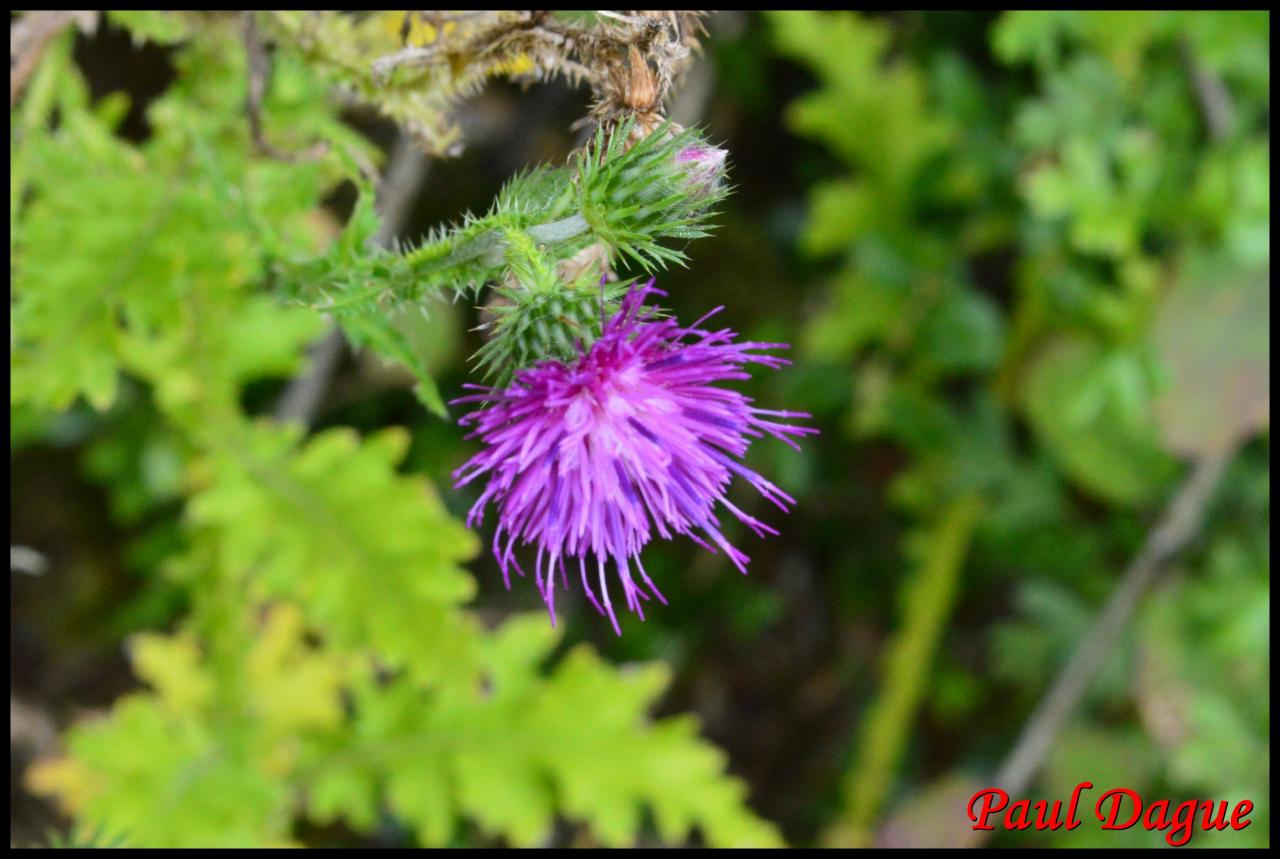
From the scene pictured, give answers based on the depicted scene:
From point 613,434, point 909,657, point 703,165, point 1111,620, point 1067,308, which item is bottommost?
point 909,657

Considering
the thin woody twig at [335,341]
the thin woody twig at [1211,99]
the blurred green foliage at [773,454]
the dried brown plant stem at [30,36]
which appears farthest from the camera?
the thin woody twig at [1211,99]

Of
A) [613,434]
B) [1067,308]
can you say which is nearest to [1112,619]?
[1067,308]

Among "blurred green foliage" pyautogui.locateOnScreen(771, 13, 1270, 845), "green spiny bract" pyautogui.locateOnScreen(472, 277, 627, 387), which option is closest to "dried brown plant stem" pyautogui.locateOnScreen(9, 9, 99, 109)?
"green spiny bract" pyautogui.locateOnScreen(472, 277, 627, 387)

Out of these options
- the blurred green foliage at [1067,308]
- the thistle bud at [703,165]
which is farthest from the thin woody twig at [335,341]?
the thistle bud at [703,165]

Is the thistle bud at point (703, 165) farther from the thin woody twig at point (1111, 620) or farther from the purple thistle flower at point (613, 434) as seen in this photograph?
the thin woody twig at point (1111, 620)

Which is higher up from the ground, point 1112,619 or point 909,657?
point 1112,619

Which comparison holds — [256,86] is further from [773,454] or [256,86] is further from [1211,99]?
[1211,99]

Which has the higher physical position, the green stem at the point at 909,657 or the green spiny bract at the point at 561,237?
the green spiny bract at the point at 561,237
